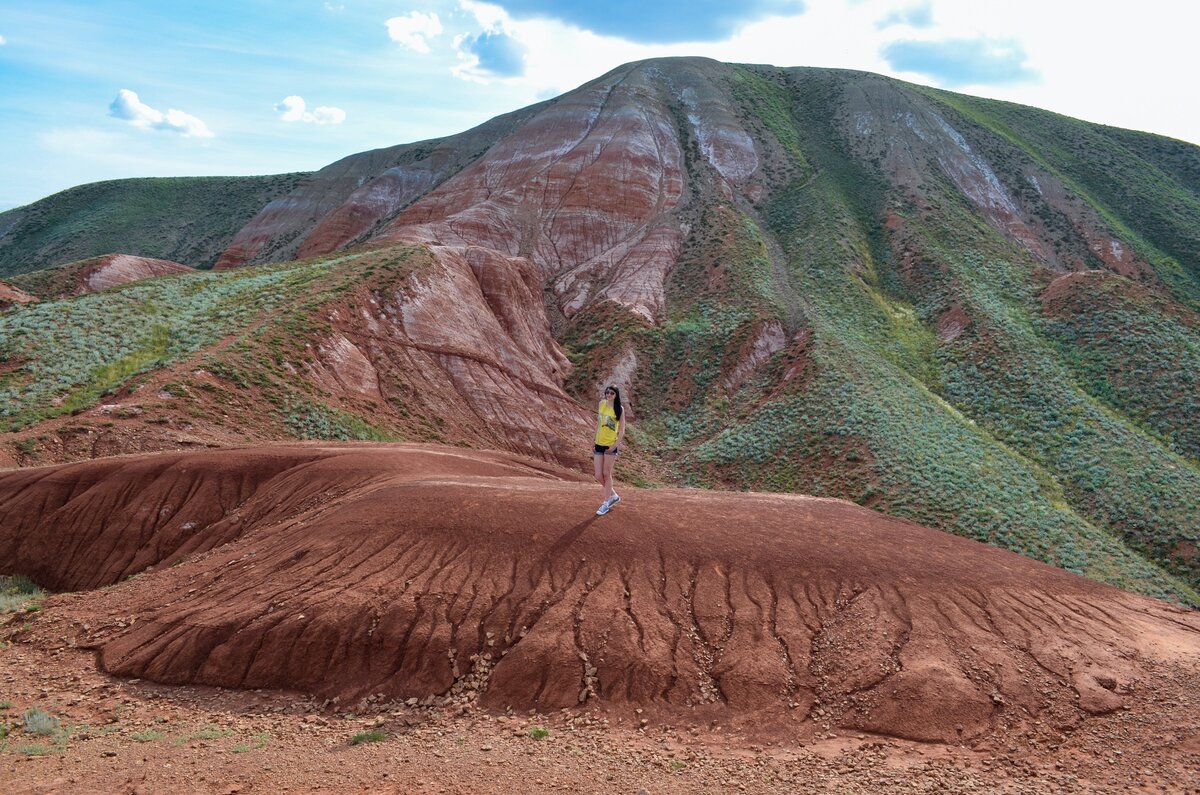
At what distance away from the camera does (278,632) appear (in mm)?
11281

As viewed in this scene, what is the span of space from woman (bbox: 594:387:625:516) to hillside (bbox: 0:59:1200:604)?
45.1 feet

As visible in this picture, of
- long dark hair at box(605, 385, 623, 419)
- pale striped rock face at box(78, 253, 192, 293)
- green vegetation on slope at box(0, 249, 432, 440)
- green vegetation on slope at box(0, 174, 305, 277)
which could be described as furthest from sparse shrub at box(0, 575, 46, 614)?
green vegetation on slope at box(0, 174, 305, 277)

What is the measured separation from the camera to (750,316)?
140 ft

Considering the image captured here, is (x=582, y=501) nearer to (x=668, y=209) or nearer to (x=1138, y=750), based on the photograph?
(x=1138, y=750)

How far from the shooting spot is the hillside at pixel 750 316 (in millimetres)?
25891

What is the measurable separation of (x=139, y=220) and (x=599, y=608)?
93964 mm

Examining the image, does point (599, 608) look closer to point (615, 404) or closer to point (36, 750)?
point (615, 404)

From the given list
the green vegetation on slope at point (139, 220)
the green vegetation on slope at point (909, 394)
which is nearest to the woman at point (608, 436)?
the green vegetation on slope at point (909, 394)

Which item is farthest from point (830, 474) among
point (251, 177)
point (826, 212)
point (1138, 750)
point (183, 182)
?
point (183, 182)

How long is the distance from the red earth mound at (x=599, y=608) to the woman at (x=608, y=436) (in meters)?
0.67

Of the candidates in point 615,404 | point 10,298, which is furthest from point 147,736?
point 10,298

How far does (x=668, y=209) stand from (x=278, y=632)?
4947 centimetres

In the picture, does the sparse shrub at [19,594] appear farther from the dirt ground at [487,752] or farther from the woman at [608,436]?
the woman at [608,436]

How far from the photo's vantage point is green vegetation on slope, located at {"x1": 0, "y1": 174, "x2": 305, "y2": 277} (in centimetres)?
7931
